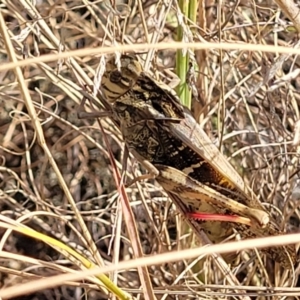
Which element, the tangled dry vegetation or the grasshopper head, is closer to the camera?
the grasshopper head

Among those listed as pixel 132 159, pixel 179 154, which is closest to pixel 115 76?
pixel 179 154

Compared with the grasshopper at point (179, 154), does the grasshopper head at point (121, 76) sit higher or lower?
higher

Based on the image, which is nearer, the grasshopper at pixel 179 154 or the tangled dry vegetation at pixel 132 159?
the grasshopper at pixel 179 154

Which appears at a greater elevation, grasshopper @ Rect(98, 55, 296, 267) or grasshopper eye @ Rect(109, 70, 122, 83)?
grasshopper eye @ Rect(109, 70, 122, 83)

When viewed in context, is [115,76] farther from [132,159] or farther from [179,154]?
[132,159]

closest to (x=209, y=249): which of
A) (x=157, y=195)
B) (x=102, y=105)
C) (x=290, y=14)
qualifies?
(x=290, y=14)

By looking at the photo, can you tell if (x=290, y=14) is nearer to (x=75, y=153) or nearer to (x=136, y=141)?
(x=136, y=141)
